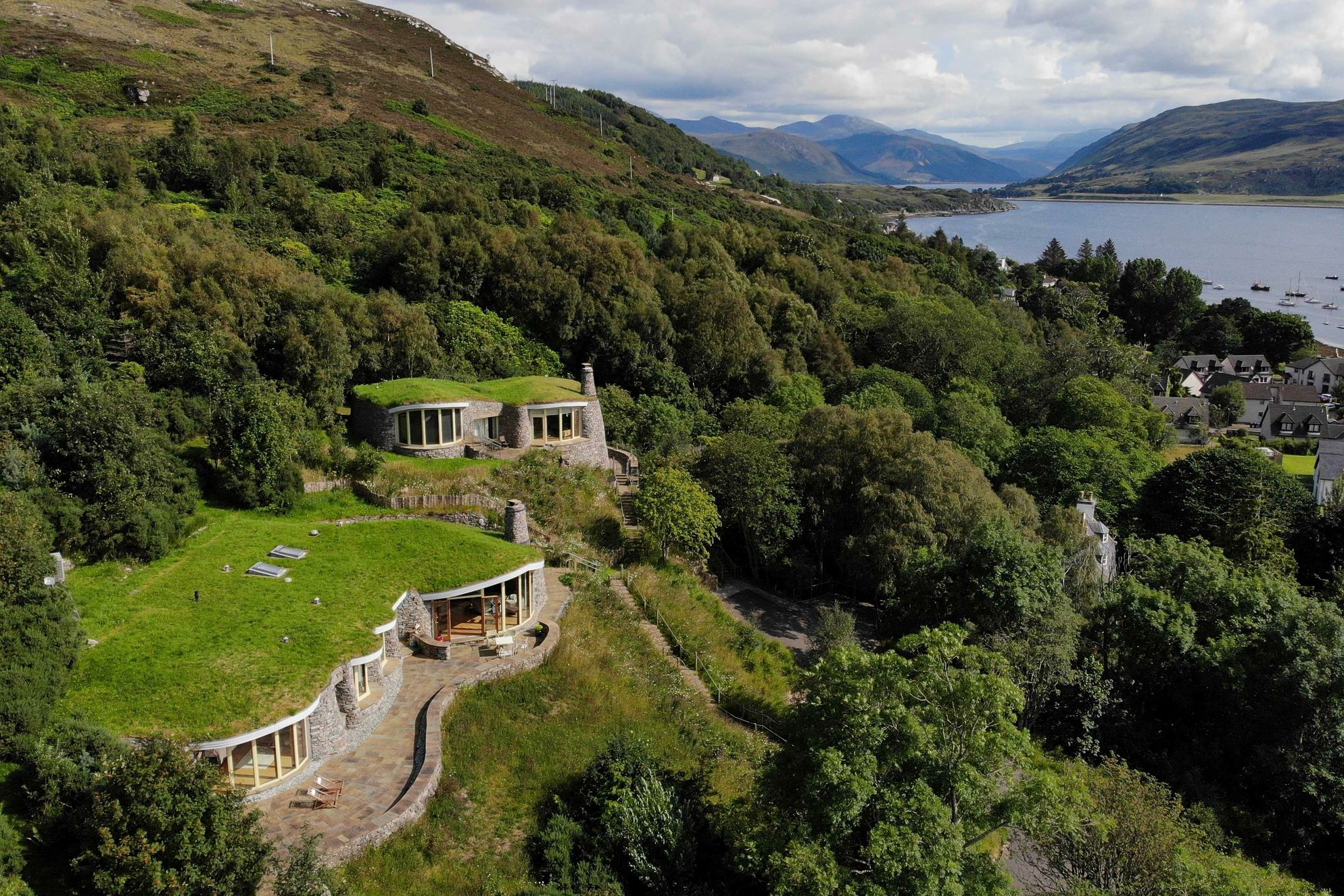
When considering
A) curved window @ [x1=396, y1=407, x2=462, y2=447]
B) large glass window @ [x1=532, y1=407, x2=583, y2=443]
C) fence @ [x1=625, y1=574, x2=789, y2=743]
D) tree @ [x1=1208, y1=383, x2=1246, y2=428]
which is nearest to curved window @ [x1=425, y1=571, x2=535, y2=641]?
fence @ [x1=625, y1=574, x2=789, y2=743]

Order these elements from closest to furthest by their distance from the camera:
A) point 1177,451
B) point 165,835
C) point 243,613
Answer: point 165,835, point 243,613, point 1177,451

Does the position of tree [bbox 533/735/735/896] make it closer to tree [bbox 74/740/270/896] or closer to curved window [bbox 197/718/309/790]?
curved window [bbox 197/718/309/790]

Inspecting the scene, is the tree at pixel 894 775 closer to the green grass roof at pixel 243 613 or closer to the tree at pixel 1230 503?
the green grass roof at pixel 243 613

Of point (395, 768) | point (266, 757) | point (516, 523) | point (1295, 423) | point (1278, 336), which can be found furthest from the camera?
point (1278, 336)

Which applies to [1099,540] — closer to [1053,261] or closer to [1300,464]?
[1300,464]

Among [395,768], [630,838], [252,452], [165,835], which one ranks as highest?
[252,452]

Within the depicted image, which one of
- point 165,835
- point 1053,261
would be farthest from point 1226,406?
point 165,835
